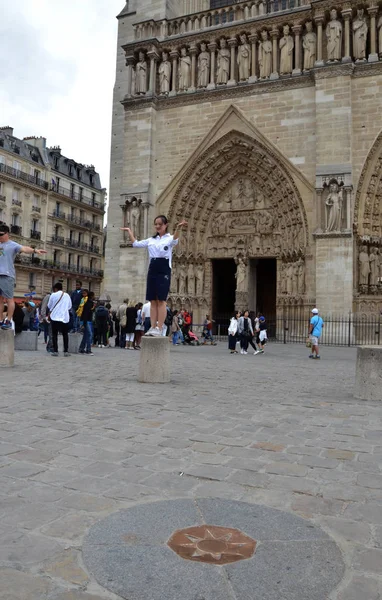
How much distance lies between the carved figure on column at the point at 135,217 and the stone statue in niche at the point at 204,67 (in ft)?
20.5

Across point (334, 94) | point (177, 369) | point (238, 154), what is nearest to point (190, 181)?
point (238, 154)

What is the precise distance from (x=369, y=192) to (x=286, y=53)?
279 inches

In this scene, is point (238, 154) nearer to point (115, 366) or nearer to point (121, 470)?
point (115, 366)

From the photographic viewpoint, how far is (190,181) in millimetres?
22688

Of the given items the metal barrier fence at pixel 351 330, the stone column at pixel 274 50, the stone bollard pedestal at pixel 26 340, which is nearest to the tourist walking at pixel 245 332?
the metal barrier fence at pixel 351 330

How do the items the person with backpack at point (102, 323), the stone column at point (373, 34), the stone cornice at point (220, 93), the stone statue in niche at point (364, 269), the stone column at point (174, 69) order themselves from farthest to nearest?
the stone column at point (174, 69), the stone cornice at point (220, 93), the stone column at point (373, 34), the stone statue in niche at point (364, 269), the person with backpack at point (102, 323)

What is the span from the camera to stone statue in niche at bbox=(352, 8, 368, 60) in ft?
63.8

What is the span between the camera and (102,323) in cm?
1488

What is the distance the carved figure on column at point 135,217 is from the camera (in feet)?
73.2

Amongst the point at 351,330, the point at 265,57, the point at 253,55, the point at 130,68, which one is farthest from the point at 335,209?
the point at 130,68

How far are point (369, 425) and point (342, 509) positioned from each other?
85.3 inches

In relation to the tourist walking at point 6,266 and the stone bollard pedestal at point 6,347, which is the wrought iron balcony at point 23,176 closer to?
the tourist walking at point 6,266

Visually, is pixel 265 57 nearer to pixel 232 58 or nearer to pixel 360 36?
pixel 232 58

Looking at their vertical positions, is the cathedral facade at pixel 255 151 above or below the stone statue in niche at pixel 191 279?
above
